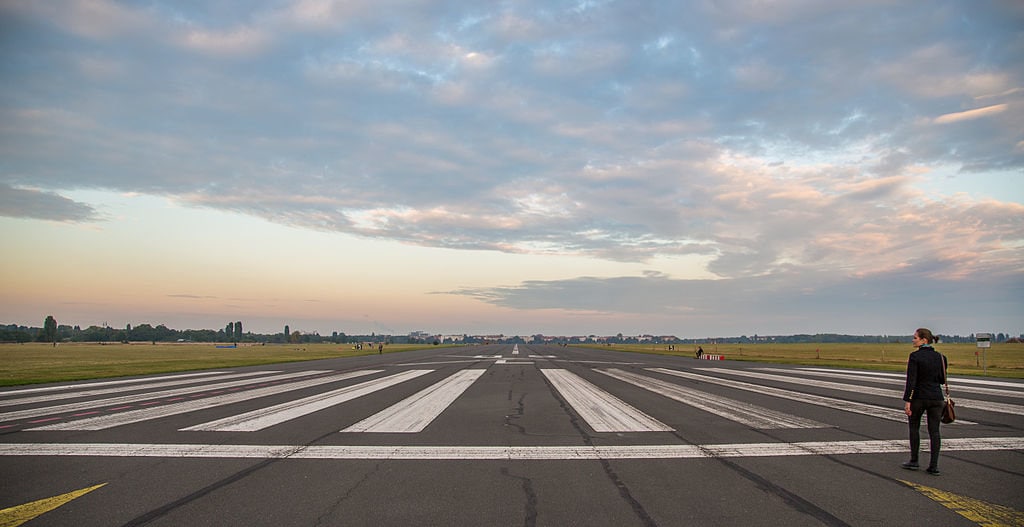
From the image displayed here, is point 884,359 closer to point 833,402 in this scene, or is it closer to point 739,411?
point 833,402

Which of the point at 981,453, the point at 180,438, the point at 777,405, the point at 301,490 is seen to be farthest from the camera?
A: the point at 777,405

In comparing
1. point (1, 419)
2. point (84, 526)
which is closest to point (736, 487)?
point (84, 526)

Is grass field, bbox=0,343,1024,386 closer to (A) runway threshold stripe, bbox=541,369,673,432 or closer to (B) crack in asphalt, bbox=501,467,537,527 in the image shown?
(A) runway threshold stripe, bbox=541,369,673,432

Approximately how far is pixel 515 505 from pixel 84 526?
14.2ft

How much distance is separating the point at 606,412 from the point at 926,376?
6.97 m

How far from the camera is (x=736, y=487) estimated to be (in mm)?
6746

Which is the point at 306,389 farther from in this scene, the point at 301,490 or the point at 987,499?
the point at 987,499

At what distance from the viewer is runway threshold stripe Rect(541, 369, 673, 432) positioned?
11125 millimetres

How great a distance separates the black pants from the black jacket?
0.07 m

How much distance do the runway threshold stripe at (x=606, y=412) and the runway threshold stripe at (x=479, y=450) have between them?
186 cm

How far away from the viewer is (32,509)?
19.2ft

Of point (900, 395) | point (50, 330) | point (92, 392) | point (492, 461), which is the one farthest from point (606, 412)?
point (50, 330)

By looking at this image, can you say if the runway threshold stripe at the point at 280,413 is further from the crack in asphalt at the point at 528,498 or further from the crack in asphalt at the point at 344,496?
the crack in asphalt at the point at 528,498

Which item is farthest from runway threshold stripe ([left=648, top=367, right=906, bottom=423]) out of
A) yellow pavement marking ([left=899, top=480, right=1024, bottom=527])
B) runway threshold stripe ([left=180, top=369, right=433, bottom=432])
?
runway threshold stripe ([left=180, top=369, right=433, bottom=432])
